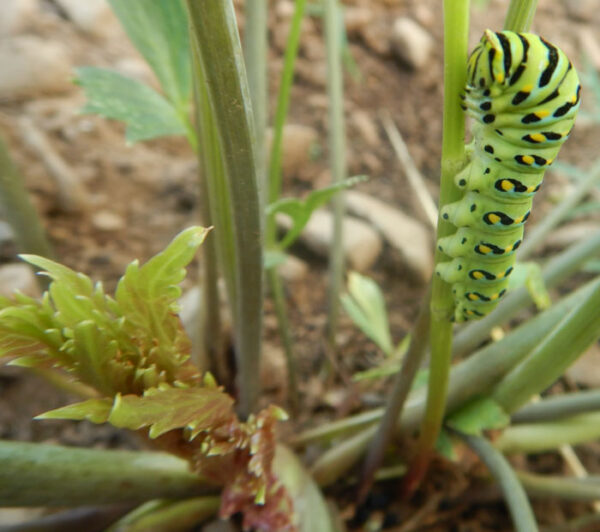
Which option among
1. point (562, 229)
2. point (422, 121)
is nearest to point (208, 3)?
point (562, 229)

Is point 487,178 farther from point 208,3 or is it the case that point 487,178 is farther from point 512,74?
point 208,3

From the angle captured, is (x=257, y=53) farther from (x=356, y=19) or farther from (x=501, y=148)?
(x=356, y=19)

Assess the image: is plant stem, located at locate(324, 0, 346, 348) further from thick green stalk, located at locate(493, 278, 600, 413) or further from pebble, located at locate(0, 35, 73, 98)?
pebble, located at locate(0, 35, 73, 98)

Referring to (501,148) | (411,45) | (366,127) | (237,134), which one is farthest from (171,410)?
(411,45)

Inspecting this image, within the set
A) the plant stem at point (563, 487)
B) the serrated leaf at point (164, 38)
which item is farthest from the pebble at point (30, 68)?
the plant stem at point (563, 487)

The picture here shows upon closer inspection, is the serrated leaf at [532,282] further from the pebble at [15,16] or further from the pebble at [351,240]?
the pebble at [15,16]

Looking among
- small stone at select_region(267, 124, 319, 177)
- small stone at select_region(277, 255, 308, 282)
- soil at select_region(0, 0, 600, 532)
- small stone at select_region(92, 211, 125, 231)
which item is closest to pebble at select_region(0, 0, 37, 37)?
soil at select_region(0, 0, 600, 532)
